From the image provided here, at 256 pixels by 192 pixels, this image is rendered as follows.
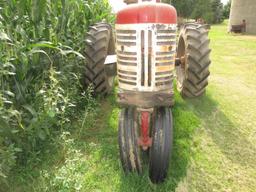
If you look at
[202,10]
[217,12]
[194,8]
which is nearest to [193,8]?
[194,8]

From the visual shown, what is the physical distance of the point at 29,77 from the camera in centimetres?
262

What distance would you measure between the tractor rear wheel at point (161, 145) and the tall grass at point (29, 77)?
2.57 ft

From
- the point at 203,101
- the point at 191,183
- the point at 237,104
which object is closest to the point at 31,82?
the point at 191,183

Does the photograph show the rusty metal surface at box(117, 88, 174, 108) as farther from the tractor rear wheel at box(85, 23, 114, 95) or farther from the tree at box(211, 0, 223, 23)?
the tree at box(211, 0, 223, 23)

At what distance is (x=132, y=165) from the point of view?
7.80ft

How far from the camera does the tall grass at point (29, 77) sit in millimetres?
2215

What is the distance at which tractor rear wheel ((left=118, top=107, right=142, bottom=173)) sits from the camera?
2.32m

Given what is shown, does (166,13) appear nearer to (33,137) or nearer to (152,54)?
(152,54)

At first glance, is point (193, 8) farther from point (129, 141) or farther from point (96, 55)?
point (129, 141)

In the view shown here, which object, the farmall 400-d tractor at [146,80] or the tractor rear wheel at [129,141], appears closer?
the farmall 400-d tractor at [146,80]

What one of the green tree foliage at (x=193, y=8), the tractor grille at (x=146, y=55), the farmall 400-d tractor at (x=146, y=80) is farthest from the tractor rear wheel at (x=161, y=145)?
the green tree foliage at (x=193, y=8)

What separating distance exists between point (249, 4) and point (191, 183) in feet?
50.6

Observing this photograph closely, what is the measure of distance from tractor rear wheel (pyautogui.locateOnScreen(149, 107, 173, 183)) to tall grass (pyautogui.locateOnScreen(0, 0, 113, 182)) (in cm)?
78

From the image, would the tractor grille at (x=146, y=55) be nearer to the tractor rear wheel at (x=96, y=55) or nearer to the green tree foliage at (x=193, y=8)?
the tractor rear wheel at (x=96, y=55)
